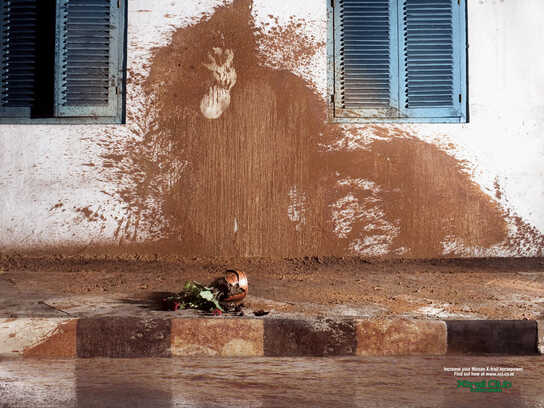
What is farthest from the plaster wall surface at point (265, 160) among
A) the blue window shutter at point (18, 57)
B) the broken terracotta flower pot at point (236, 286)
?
the broken terracotta flower pot at point (236, 286)

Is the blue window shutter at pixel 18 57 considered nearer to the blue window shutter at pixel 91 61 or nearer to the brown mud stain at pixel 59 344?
the blue window shutter at pixel 91 61

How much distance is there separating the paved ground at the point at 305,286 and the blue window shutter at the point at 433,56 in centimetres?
147

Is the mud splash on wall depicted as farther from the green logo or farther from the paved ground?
the green logo

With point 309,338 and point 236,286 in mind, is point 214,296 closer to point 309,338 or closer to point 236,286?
point 236,286

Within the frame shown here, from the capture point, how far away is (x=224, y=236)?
14.1 feet

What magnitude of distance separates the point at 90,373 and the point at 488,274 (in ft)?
10.2

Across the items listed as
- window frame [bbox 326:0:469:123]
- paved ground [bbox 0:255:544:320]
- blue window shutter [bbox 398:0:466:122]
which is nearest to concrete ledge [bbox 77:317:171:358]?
paved ground [bbox 0:255:544:320]

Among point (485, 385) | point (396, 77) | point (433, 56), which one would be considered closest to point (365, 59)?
point (396, 77)

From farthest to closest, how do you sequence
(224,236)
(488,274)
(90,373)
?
(224,236) < (488,274) < (90,373)

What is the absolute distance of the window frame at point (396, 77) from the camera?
437 centimetres

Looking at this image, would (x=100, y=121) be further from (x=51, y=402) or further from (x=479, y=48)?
(x=479, y=48)

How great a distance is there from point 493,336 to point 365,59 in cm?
279

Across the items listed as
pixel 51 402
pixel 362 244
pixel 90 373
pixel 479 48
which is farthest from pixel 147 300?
pixel 479 48

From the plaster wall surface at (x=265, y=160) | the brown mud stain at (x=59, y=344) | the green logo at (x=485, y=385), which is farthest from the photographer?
the plaster wall surface at (x=265, y=160)
